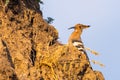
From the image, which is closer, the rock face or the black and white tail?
the rock face

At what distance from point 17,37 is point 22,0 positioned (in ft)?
4.34

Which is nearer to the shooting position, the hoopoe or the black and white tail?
the black and white tail

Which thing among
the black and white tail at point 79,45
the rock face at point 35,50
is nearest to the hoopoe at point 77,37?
the black and white tail at point 79,45

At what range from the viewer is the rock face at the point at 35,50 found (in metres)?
12.1

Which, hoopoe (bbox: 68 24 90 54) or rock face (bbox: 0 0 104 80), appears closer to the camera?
rock face (bbox: 0 0 104 80)

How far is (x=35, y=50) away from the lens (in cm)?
1281

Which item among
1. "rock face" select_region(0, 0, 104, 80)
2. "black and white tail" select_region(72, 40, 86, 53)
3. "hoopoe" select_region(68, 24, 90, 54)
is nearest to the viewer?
"rock face" select_region(0, 0, 104, 80)

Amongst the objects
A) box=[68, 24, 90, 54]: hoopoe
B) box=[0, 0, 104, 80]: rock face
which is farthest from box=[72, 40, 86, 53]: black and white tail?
box=[0, 0, 104, 80]: rock face

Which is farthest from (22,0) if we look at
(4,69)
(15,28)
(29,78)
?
(4,69)

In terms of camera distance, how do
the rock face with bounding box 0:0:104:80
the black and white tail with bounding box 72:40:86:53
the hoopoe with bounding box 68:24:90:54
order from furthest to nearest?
the hoopoe with bounding box 68:24:90:54
the black and white tail with bounding box 72:40:86:53
the rock face with bounding box 0:0:104:80

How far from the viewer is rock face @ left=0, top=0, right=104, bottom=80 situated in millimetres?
12055

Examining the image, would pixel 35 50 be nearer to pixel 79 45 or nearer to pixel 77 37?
pixel 79 45

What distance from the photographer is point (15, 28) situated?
42.2ft

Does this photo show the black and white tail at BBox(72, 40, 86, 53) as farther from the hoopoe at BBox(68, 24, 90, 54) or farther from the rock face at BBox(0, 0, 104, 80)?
the rock face at BBox(0, 0, 104, 80)
